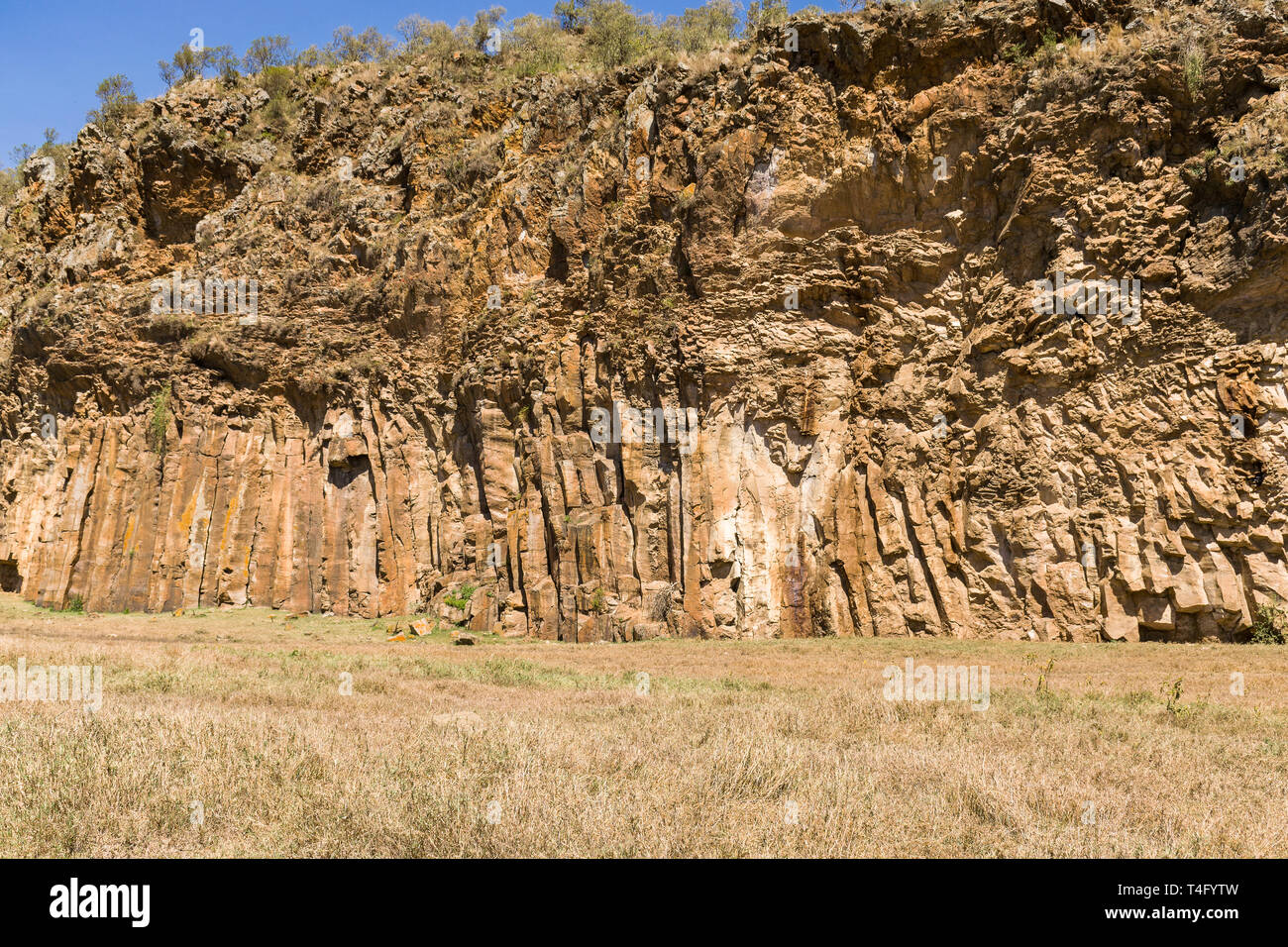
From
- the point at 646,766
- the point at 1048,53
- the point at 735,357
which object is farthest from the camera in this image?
the point at 735,357

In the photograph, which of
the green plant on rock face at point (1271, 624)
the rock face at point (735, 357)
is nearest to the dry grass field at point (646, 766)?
the green plant on rock face at point (1271, 624)

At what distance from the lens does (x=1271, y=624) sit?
1586 cm

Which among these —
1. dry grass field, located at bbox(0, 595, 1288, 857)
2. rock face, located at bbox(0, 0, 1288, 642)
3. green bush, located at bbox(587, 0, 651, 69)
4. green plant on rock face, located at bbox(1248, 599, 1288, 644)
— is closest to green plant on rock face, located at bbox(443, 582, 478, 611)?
rock face, located at bbox(0, 0, 1288, 642)

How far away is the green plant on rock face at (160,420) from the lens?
29.2 meters

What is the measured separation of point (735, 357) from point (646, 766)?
51.5 ft

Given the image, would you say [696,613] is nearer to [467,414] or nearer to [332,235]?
[467,414]

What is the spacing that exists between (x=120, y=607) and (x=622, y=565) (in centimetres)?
1806

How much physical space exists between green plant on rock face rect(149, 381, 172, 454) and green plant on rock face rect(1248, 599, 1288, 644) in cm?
3209

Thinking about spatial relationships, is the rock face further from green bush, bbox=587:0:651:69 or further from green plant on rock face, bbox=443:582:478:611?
green bush, bbox=587:0:651:69

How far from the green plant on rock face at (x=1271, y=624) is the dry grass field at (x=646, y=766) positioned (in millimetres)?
2231

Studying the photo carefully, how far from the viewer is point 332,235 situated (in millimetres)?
30594

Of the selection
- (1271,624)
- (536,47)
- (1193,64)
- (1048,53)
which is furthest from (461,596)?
(536,47)

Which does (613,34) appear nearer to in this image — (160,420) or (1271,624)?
(160,420)

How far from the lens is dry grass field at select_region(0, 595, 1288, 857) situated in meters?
5.43
